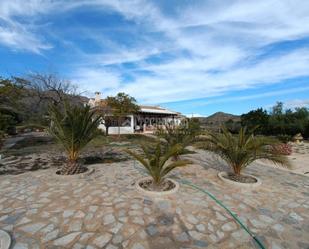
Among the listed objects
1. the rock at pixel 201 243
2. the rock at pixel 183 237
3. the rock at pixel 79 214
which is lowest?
the rock at pixel 201 243

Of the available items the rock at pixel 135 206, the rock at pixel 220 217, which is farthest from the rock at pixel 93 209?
the rock at pixel 220 217

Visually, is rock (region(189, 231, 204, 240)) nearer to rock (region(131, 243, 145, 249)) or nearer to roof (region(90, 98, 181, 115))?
rock (region(131, 243, 145, 249))

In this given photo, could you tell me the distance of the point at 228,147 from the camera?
196 inches

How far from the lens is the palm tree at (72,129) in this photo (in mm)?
5266

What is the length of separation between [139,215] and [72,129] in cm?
309

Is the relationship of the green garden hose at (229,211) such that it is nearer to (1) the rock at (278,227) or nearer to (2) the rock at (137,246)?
(1) the rock at (278,227)

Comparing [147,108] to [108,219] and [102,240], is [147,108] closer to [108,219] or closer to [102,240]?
[108,219]

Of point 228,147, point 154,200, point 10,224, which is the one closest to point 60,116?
point 10,224

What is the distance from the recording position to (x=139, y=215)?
3203 mm

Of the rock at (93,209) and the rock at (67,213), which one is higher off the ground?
the rock at (93,209)

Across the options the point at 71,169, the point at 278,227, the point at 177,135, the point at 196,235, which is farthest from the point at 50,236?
the point at 177,135

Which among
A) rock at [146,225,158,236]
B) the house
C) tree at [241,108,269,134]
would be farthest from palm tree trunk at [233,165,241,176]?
tree at [241,108,269,134]

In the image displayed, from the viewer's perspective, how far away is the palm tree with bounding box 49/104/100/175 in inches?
207

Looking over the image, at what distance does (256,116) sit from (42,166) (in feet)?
67.9
